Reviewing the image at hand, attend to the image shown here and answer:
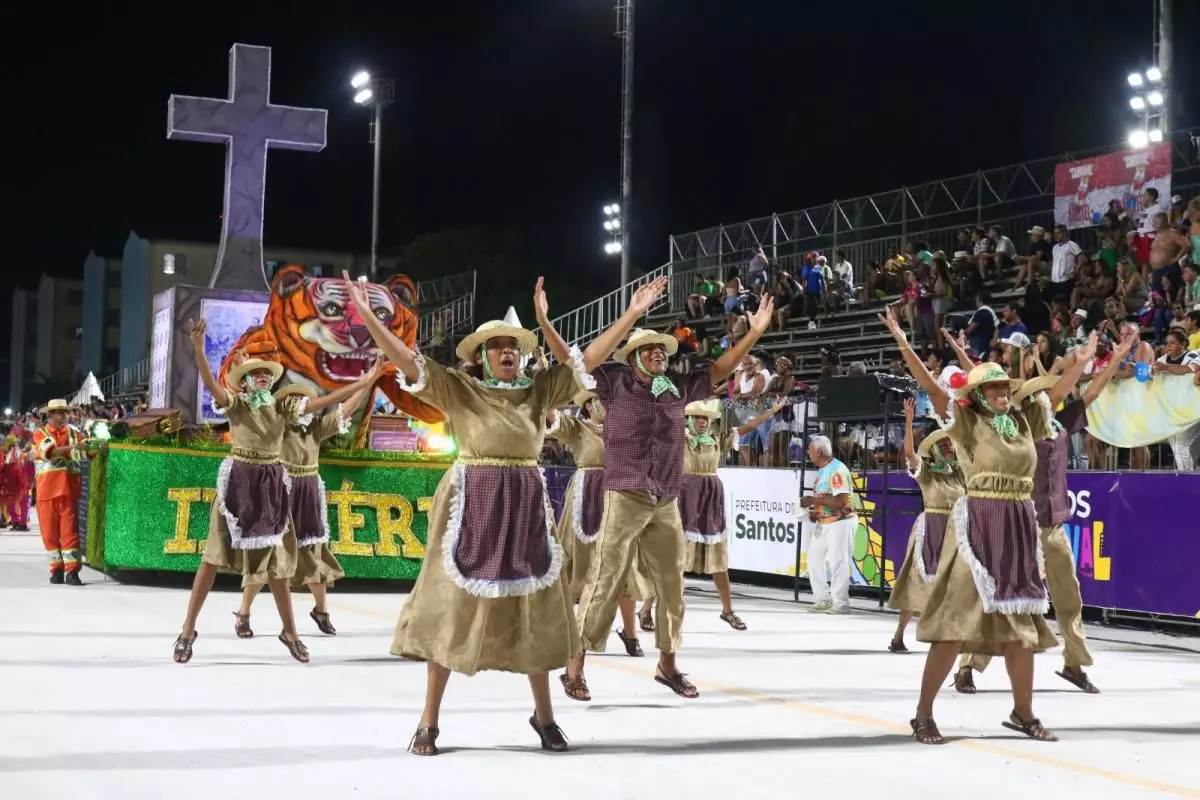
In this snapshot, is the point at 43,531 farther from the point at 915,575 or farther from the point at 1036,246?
the point at 1036,246

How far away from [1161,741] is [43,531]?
11932 mm

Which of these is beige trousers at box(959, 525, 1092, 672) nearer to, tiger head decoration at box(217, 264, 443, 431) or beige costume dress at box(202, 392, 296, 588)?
beige costume dress at box(202, 392, 296, 588)

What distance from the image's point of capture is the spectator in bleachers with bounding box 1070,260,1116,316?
52.9 ft

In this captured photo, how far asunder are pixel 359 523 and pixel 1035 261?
8.95 metres

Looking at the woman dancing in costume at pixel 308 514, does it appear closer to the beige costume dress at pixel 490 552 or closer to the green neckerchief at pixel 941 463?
the beige costume dress at pixel 490 552

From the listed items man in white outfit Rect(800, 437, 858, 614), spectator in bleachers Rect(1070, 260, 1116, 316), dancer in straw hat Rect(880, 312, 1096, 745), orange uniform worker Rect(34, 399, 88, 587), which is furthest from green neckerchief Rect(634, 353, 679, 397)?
spectator in bleachers Rect(1070, 260, 1116, 316)

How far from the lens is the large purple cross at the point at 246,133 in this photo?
2047 centimetres

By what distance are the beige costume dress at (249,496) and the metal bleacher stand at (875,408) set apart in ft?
20.0

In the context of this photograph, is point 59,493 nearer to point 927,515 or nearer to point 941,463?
point 927,515

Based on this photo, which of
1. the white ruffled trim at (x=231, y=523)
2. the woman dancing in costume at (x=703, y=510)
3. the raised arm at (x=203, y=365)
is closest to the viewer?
the raised arm at (x=203, y=365)

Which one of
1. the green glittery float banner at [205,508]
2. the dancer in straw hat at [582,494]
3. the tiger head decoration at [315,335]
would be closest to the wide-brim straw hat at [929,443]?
the dancer in straw hat at [582,494]

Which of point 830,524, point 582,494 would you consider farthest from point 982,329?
point 582,494

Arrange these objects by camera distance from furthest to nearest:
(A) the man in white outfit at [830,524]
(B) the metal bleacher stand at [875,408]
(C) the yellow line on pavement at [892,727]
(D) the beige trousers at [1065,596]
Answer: (B) the metal bleacher stand at [875,408] < (A) the man in white outfit at [830,524] < (D) the beige trousers at [1065,596] < (C) the yellow line on pavement at [892,727]

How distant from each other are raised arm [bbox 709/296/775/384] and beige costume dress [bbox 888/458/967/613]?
3.21 m
